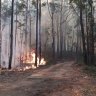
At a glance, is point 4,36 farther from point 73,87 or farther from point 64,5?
point 73,87

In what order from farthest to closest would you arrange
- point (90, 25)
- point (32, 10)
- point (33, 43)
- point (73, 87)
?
point (33, 43) → point (32, 10) → point (90, 25) → point (73, 87)

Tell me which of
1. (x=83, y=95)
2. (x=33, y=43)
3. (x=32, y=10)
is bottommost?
(x=83, y=95)

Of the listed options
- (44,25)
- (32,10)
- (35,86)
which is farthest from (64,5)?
(35,86)

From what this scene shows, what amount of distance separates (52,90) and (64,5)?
5538cm

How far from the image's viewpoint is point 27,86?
14.0 metres

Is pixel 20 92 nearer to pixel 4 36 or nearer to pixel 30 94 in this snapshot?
pixel 30 94

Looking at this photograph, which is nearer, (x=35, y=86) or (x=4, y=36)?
(x=35, y=86)

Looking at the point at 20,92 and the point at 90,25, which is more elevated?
the point at 90,25

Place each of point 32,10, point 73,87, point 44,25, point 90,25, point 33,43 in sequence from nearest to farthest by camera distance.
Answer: point 73,87 → point 90,25 → point 32,10 → point 33,43 → point 44,25

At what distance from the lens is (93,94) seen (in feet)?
40.5

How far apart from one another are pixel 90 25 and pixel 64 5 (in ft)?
66.9

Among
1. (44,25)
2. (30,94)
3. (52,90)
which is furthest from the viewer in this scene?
(44,25)

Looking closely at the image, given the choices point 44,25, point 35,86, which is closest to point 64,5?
point 44,25

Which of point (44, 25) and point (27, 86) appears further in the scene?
point (44, 25)
